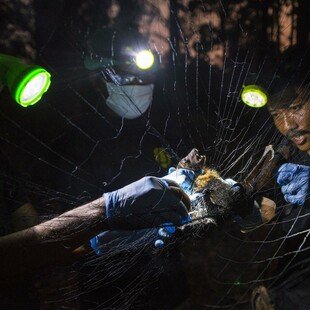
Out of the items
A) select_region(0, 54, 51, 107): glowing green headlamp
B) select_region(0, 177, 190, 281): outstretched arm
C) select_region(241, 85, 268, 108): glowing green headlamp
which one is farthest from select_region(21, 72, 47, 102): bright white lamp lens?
select_region(241, 85, 268, 108): glowing green headlamp

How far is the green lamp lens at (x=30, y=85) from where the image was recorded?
2.57 metres

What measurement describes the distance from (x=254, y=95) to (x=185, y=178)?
3.21 meters

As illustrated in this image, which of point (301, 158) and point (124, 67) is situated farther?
point (124, 67)

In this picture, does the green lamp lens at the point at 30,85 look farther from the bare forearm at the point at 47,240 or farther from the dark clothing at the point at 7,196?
the dark clothing at the point at 7,196

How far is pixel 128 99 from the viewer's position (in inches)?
295

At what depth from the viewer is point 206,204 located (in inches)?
138

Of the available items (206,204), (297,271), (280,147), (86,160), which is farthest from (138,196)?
(86,160)

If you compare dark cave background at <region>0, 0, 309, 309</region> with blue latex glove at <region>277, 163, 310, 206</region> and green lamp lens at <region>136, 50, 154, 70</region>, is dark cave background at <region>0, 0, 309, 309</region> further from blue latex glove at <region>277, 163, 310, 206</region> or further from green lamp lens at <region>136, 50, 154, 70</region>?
blue latex glove at <region>277, 163, 310, 206</region>

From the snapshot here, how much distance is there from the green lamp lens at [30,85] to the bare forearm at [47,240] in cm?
132

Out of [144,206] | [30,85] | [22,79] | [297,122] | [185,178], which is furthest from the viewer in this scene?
[297,122]

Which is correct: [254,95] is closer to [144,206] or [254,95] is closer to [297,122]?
[297,122]

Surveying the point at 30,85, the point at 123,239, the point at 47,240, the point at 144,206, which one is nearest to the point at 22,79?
the point at 30,85

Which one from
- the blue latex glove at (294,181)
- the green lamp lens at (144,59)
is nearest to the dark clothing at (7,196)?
the green lamp lens at (144,59)

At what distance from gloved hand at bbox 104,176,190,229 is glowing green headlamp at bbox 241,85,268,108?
3.77m
